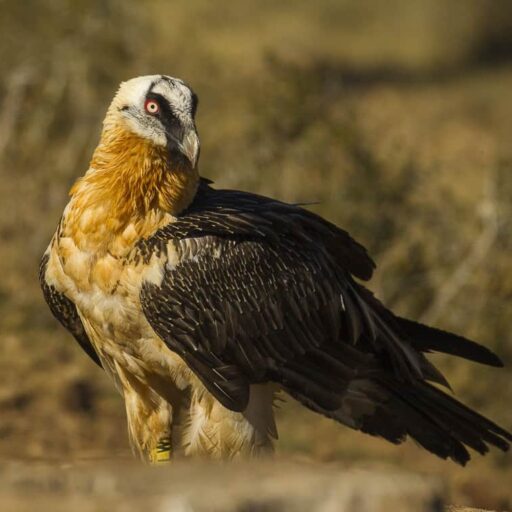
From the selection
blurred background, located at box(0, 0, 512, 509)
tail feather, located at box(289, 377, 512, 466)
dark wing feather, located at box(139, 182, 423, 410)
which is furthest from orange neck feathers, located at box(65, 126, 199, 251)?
blurred background, located at box(0, 0, 512, 509)

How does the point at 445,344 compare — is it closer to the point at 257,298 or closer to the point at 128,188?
the point at 257,298

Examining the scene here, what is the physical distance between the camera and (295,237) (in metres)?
7.55

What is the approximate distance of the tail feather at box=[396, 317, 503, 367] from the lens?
7797 mm

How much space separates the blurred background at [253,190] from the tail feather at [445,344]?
6.89 ft

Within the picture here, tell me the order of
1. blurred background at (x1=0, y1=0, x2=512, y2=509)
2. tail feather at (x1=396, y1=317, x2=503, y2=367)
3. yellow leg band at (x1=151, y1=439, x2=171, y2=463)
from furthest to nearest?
blurred background at (x1=0, y1=0, x2=512, y2=509) → tail feather at (x1=396, y1=317, x2=503, y2=367) → yellow leg band at (x1=151, y1=439, x2=171, y2=463)

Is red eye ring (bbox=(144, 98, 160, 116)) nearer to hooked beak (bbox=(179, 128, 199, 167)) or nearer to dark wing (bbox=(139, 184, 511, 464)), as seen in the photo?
hooked beak (bbox=(179, 128, 199, 167))

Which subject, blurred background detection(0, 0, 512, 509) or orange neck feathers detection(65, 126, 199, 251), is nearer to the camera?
orange neck feathers detection(65, 126, 199, 251)

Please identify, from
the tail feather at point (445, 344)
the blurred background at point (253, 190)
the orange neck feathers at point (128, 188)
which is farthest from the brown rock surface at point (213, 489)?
the blurred background at point (253, 190)

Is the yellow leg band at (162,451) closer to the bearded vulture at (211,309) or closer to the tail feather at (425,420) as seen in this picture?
the bearded vulture at (211,309)

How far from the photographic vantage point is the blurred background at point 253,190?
11013mm

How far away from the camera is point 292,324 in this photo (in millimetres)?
7535

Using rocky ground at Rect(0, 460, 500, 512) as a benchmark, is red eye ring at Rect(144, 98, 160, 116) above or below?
above

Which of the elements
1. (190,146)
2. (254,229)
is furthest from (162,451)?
(190,146)

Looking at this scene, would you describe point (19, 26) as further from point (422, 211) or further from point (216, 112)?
point (422, 211)
